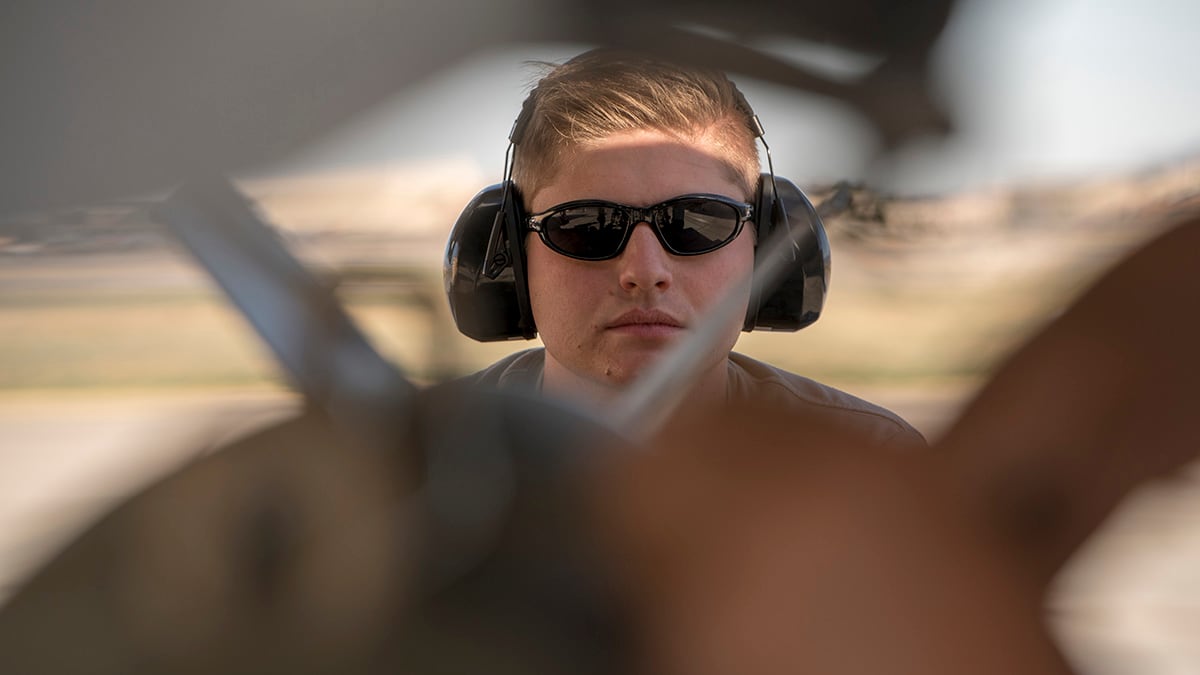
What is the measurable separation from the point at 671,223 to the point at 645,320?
0.11m

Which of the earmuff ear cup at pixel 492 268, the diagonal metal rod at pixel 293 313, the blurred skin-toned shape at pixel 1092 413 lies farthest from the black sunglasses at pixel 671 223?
the blurred skin-toned shape at pixel 1092 413

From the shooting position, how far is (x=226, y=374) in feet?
2.87

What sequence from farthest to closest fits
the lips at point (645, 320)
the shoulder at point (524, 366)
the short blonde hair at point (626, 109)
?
1. the lips at point (645, 320)
2. the shoulder at point (524, 366)
3. the short blonde hair at point (626, 109)

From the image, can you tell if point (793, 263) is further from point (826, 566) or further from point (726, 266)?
point (826, 566)

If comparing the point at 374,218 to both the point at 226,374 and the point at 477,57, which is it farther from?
the point at 226,374

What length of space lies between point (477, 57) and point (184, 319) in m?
0.36

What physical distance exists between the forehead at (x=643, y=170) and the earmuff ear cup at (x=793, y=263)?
52 mm

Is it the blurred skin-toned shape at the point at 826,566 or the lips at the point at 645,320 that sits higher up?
the blurred skin-toned shape at the point at 826,566

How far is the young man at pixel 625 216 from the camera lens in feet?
3.00

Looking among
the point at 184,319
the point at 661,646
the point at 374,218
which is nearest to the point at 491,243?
the point at 184,319

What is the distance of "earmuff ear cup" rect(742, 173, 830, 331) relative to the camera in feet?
3.07

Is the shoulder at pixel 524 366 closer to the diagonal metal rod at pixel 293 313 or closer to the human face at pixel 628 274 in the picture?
the human face at pixel 628 274

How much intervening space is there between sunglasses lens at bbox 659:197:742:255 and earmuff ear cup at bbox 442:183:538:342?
23 cm

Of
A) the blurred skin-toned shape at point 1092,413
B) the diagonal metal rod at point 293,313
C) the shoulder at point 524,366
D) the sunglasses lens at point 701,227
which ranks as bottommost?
the shoulder at point 524,366
